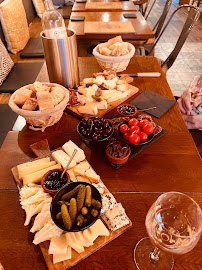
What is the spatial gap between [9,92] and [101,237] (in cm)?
197

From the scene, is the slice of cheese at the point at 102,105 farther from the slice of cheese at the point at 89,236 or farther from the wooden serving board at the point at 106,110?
the slice of cheese at the point at 89,236

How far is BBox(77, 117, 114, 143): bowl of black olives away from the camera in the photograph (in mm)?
1088

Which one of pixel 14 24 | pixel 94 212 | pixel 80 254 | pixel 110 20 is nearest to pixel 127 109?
pixel 94 212

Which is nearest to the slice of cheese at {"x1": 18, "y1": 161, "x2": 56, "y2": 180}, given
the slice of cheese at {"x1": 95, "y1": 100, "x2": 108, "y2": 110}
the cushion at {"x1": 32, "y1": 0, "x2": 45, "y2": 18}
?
the slice of cheese at {"x1": 95, "y1": 100, "x2": 108, "y2": 110}

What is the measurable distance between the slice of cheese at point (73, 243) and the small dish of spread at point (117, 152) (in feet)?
1.27

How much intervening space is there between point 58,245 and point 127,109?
866 millimetres

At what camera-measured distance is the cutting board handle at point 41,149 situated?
42.6 inches

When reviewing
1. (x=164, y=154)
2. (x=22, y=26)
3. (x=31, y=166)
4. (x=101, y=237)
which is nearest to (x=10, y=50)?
(x=22, y=26)

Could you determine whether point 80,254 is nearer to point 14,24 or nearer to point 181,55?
point 14,24

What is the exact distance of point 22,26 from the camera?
9.71ft

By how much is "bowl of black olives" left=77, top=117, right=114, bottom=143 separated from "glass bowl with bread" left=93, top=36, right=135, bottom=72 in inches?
26.4

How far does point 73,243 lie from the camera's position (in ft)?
2.42

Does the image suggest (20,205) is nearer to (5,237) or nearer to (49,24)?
(5,237)

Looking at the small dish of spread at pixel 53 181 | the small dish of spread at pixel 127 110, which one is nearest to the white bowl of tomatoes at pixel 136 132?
the small dish of spread at pixel 127 110
